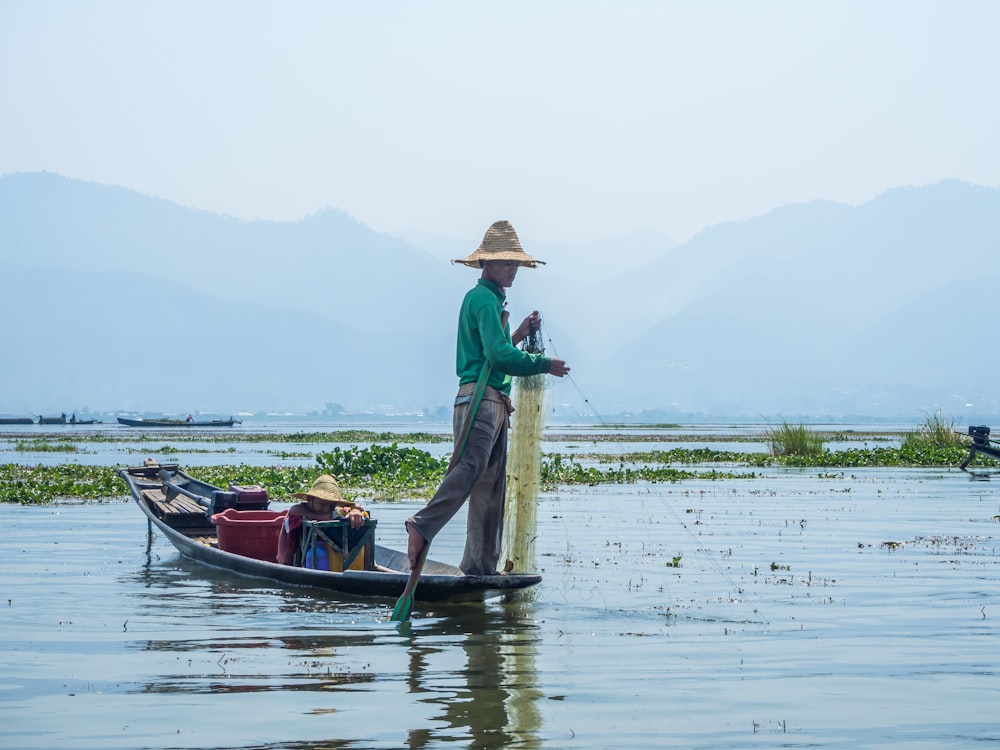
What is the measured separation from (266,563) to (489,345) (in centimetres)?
388

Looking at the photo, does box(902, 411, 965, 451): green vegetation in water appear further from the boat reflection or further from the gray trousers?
the gray trousers

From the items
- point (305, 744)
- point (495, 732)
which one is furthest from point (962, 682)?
point (305, 744)

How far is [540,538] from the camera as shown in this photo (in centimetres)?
1727

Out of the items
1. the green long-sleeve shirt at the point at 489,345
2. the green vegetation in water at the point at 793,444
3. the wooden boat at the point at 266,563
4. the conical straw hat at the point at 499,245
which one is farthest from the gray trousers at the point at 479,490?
the green vegetation in water at the point at 793,444

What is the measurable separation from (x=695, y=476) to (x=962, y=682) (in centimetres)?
2356

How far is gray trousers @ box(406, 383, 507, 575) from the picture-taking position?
998cm

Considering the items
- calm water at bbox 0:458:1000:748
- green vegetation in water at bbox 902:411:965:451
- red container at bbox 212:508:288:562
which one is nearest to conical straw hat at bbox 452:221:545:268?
calm water at bbox 0:458:1000:748

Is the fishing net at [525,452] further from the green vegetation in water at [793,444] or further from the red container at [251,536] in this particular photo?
the green vegetation in water at [793,444]

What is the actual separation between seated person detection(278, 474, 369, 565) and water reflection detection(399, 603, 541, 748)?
206cm

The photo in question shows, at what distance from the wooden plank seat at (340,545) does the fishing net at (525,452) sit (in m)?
1.82

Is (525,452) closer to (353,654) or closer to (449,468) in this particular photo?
(449,468)

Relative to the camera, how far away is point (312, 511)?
1247cm

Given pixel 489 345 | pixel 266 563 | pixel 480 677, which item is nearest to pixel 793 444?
pixel 266 563

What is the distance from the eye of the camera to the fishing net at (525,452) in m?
10.5
